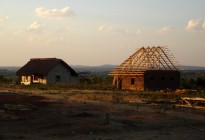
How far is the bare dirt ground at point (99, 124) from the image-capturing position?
16.5 meters

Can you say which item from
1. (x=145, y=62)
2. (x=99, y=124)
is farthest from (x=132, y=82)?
(x=99, y=124)

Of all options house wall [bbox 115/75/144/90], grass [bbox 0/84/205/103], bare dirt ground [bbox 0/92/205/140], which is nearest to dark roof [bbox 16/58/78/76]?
house wall [bbox 115/75/144/90]

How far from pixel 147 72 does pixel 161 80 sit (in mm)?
1972

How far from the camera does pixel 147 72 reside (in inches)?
1969

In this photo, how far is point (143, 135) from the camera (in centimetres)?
1659

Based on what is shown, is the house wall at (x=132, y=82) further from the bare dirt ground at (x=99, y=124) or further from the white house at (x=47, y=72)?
the bare dirt ground at (x=99, y=124)

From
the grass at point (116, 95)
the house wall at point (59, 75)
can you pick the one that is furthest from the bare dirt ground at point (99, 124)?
the house wall at point (59, 75)

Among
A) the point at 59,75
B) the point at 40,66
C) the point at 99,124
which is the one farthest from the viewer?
the point at 40,66

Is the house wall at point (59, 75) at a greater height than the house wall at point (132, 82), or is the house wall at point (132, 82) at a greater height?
the house wall at point (59, 75)

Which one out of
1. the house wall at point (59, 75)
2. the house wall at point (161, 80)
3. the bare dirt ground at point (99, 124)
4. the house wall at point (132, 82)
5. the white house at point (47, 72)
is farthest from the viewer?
the house wall at point (59, 75)

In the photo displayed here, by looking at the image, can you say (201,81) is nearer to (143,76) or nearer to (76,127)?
(143,76)

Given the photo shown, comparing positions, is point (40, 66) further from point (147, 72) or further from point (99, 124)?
point (99, 124)

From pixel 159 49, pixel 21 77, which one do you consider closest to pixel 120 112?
pixel 159 49

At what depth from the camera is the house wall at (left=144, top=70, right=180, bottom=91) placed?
50125 mm
